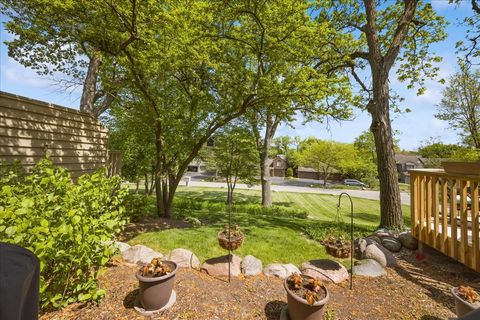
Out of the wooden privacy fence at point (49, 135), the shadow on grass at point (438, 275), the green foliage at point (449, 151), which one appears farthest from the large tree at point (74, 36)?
the green foliage at point (449, 151)

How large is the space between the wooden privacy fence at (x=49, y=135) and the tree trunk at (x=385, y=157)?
8498 mm

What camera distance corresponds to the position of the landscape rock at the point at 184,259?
14.1ft

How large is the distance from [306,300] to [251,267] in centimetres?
156

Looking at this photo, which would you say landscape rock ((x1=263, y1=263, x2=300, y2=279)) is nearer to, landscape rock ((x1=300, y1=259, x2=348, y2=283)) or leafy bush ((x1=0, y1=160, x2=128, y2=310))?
landscape rock ((x1=300, y1=259, x2=348, y2=283))

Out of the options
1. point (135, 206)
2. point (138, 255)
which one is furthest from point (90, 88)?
point (138, 255)

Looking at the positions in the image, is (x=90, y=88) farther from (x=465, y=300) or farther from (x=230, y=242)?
(x=465, y=300)

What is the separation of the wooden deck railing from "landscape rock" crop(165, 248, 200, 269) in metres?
4.63

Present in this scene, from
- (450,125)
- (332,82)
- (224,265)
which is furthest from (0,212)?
(450,125)

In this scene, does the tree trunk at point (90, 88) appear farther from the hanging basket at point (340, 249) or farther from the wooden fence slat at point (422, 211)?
the wooden fence slat at point (422, 211)

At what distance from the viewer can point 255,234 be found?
6.43 metres

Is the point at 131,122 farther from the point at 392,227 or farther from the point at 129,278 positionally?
the point at 392,227

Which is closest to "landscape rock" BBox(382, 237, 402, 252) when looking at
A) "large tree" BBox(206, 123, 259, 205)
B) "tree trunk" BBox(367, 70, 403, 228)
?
"tree trunk" BBox(367, 70, 403, 228)

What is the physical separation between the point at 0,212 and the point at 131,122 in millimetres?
6329

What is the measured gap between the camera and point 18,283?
1183 mm
